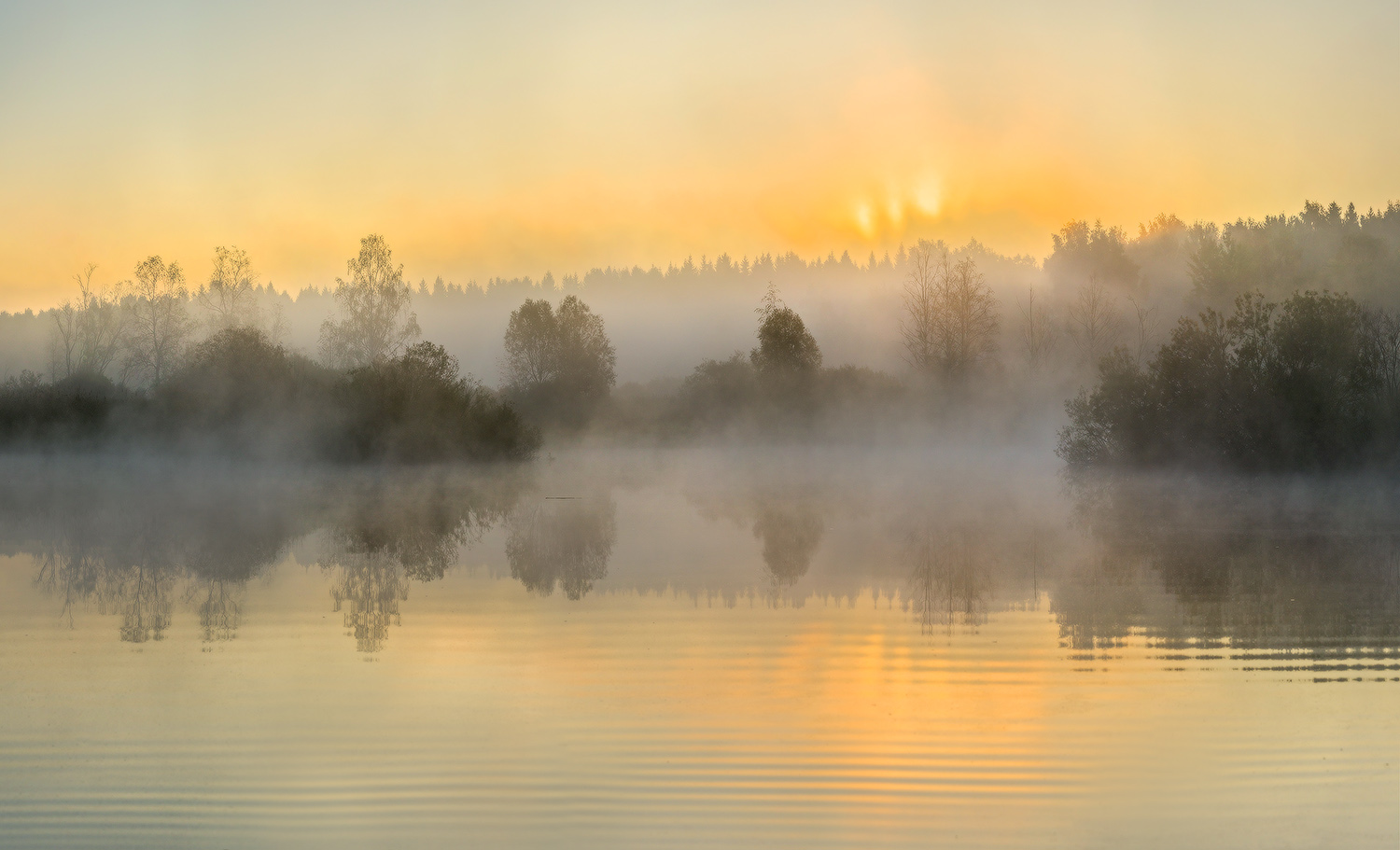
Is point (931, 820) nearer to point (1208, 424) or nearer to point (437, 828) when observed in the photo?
point (437, 828)

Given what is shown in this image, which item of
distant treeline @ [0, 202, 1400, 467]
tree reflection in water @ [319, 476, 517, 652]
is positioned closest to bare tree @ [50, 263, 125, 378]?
distant treeline @ [0, 202, 1400, 467]

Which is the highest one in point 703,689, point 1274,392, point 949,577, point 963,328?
point 963,328

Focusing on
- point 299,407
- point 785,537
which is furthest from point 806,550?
point 299,407

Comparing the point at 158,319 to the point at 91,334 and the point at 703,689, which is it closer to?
the point at 91,334

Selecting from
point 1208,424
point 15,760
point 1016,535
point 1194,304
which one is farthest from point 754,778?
point 1194,304

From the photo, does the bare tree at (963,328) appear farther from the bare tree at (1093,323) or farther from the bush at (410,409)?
the bush at (410,409)

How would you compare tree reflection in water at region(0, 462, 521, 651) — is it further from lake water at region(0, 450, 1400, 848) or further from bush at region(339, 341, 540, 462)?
bush at region(339, 341, 540, 462)

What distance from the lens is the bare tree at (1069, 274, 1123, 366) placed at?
233ft

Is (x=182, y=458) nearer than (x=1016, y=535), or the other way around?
(x=1016, y=535)

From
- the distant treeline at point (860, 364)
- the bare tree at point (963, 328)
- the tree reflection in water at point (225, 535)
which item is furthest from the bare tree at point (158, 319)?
the bare tree at point (963, 328)

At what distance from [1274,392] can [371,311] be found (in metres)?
47.4

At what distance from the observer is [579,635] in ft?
39.9

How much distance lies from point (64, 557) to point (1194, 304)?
66.1 meters

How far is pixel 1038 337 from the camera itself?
240 ft
